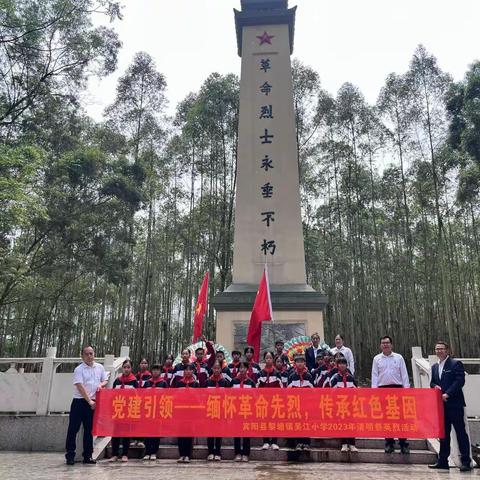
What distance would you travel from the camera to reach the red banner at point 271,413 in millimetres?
4035

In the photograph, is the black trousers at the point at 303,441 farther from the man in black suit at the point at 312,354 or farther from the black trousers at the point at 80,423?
the black trousers at the point at 80,423

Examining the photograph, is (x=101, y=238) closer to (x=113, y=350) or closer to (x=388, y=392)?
(x=113, y=350)

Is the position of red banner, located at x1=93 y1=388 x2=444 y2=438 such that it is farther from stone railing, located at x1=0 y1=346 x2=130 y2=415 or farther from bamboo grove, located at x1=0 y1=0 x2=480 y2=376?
bamboo grove, located at x1=0 y1=0 x2=480 y2=376

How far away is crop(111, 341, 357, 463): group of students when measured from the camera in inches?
163

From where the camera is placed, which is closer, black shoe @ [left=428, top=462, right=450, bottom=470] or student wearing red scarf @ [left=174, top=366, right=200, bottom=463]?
black shoe @ [left=428, top=462, right=450, bottom=470]

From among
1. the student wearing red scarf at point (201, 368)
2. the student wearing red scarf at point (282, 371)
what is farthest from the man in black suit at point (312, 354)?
the student wearing red scarf at point (201, 368)

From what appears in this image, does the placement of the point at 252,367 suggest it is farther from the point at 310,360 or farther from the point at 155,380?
the point at 310,360

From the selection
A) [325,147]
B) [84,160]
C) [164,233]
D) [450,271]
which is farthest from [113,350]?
[450,271]

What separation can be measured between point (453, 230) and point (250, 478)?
16466 millimetres

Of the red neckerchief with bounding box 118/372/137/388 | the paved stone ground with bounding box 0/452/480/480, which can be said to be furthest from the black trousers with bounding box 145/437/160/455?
the red neckerchief with bounding box 118/372/137/388

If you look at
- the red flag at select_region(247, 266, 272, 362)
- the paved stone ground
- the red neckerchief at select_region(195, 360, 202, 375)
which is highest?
the red flag at select_region(247, 266, 272, 362)

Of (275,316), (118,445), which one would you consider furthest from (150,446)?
(275,316)

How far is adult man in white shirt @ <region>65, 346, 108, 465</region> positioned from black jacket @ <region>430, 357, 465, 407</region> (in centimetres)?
330

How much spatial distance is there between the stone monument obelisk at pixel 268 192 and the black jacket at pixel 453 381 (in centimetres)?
380
